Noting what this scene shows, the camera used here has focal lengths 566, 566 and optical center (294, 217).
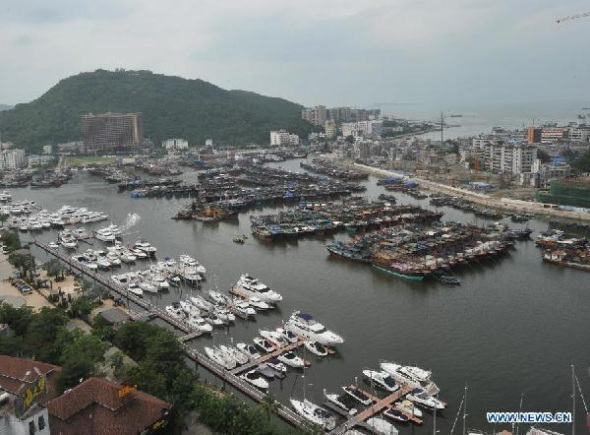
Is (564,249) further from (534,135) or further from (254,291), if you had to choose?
(534,135)

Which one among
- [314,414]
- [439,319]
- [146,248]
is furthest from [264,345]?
[146,248]

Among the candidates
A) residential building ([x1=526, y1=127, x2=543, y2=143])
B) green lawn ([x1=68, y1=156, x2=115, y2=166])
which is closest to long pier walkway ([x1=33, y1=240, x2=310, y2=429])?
green lawn ([x1=68, y1=156, x2=115, y2=166])

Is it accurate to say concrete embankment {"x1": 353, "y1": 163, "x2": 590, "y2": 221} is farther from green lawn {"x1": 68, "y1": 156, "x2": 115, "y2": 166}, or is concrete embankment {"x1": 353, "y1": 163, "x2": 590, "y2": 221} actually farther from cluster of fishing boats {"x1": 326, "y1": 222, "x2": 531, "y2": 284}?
green lawn {"x1": 68, "y1": 156, "x2": 115, "y2": 166}

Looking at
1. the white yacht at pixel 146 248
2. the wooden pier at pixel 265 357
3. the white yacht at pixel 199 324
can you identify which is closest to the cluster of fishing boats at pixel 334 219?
the white yacht at pixel 146 248

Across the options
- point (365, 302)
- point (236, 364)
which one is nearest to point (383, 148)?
point (365, 302)

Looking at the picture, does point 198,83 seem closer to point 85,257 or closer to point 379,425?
point 85,257
